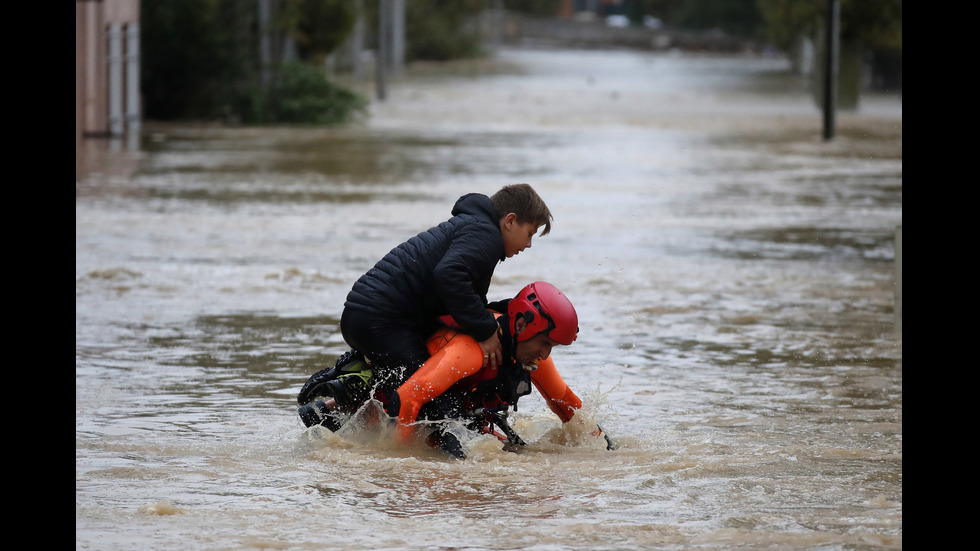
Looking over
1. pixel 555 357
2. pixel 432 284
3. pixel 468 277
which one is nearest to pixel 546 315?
pixel 468 277

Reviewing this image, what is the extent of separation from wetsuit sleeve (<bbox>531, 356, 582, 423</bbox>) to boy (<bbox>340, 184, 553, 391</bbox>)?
33cm

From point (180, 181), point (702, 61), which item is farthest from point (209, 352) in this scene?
point (702, 61)

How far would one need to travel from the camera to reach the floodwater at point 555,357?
510cm

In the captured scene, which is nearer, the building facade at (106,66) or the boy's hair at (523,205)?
the boy's hair at (523,205)

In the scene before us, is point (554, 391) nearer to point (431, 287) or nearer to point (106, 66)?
point (431, 287)

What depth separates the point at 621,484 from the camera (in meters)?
5.59

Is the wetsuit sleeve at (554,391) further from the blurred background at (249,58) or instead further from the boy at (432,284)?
the blurred background at (249,58)

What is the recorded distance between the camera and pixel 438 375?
585 centimetres

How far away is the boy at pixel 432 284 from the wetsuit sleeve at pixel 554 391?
33 cm

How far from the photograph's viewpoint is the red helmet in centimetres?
591

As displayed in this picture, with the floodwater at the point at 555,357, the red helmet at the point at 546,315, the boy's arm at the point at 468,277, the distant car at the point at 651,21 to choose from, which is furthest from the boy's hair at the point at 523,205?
the distant car at the point at 651,21

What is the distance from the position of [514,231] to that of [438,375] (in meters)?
0.62
